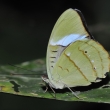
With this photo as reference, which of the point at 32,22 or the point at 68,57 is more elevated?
the point at 32,22

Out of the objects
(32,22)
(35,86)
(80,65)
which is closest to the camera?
(80,65)

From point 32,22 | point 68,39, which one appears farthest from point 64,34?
point 32,22

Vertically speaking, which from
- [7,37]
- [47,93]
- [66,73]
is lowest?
[47,93]

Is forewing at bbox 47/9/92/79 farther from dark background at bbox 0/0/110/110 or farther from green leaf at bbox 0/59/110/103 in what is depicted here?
dark background at bbox 0/0/110/110

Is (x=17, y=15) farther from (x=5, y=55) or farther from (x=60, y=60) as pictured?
(x=60, y=60)

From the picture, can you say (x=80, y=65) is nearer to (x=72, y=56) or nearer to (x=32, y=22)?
(x=72, y=56)

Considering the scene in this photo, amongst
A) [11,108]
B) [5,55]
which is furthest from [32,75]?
[5,55]

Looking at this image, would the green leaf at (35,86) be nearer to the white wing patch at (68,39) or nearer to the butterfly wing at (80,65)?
the butterfly wing at (80,65)
